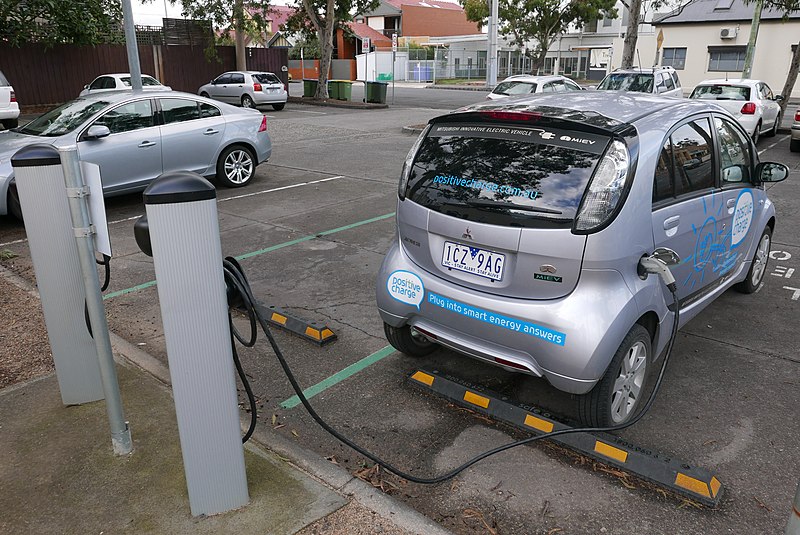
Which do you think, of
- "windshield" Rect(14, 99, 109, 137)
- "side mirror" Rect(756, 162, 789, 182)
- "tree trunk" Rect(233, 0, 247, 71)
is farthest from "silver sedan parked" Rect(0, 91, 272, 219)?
"tree trunk" Rect(233, 0, 247, 71)

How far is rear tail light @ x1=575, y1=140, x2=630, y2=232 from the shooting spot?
3232mm

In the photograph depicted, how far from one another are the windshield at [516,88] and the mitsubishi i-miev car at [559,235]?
557 inches

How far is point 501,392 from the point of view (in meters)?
4.14

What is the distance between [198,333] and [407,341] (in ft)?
6.54

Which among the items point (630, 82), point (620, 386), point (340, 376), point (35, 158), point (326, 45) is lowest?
point (340, 376)

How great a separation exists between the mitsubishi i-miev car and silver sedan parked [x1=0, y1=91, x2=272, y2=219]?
586 cm

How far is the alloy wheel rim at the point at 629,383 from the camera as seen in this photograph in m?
3.53

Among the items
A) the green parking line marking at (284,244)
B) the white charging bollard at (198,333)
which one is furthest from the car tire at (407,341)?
the green parking line marking at (284,244)

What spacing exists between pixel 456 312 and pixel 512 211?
0.66 metres

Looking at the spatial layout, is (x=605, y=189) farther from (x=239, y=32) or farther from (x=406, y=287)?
(x=239, y=32)

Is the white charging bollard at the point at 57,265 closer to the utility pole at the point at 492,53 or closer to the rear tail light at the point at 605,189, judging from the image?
the rear tail light at the point at 605,189

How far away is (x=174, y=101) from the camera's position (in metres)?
9.21

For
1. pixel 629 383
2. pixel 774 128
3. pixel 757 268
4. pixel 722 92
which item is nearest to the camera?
pixel 629 383

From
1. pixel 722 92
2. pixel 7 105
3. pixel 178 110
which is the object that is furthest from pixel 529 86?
pixel 7 105
